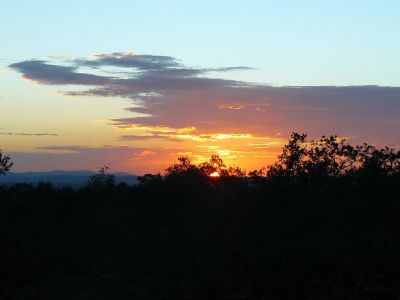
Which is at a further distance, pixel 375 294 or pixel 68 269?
pixel 68 269

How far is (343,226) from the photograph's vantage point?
19562mm

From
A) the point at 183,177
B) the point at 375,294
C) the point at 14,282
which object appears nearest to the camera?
the point at 375,294

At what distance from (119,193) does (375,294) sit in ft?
41.6

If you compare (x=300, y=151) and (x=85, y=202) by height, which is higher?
(x=300, y=151)

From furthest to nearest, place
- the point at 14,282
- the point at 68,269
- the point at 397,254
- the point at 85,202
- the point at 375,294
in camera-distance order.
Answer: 1. the point at 85,202
2. the point at 68,269
3. the point at 397,254
4. the point at 14,282
5. the point at 375,294

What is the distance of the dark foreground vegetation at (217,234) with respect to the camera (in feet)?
49.8

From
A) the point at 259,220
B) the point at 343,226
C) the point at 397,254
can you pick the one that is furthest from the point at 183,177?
the point at 397,254

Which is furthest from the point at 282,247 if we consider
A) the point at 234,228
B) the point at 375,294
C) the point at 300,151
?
the point at 300,151

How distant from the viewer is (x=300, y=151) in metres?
25.1

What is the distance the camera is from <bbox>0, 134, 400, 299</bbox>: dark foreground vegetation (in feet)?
49.8

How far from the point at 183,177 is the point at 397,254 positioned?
1052 centimetres

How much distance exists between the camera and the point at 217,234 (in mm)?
19266

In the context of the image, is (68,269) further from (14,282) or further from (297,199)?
(297,199)

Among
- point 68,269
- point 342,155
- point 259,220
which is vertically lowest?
point 68,269
